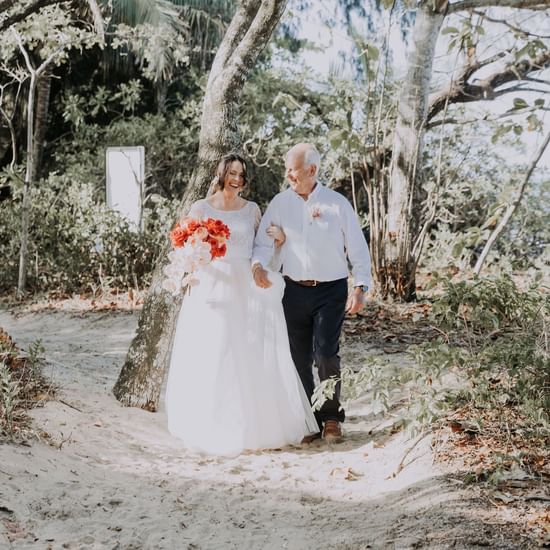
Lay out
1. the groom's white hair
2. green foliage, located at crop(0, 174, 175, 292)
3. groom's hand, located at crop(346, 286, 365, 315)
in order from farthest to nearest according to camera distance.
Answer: green foliage, located at crop(0, 174, 175, 292), the groom's white hair, groom's hand, located at crop(346, 286, 365, 315)

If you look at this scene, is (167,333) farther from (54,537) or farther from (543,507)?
(543,507)

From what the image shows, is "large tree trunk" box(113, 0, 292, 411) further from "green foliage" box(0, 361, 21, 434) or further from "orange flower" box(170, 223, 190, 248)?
"green foliage" box(0, 361, 21, 434)

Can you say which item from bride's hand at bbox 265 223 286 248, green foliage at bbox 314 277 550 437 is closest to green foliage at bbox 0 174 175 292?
bride's hand at bbox 265 223 286 248

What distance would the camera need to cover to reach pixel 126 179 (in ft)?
43.1

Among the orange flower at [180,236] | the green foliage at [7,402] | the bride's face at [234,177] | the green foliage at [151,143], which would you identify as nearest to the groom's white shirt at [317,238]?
the bride's face at [234,177]

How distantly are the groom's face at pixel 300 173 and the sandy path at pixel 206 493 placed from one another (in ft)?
6.58

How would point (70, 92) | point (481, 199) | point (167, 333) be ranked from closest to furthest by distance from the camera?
1. point (167, 333)
2. point (481, 199)
3. point (70, 92)

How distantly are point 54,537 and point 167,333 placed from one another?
108 inches

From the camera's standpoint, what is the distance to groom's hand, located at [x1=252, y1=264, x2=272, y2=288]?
5.25 metres

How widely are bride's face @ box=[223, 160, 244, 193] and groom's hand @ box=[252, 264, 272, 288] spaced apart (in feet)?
2.21

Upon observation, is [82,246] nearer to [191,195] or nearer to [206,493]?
[191,195]

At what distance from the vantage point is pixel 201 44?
19062 millimetres

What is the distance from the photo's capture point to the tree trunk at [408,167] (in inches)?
404

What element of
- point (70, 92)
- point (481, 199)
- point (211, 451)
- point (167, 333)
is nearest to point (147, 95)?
point (70, 92)
